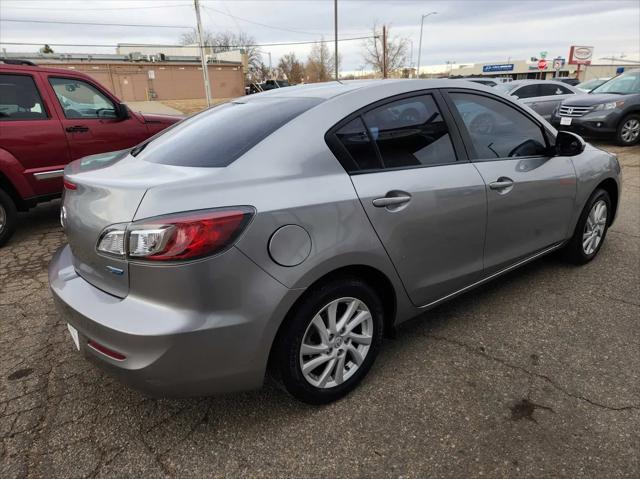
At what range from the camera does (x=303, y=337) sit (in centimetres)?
218

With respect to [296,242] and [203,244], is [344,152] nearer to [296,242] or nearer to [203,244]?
[296,242]

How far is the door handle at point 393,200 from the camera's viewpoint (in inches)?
92.7

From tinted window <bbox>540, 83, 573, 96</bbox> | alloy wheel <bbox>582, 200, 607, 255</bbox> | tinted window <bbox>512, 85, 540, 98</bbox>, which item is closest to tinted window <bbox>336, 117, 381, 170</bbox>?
alloy wheel <bbox>582, 200, 607, 255</bbox>

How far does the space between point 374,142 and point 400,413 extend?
55.7 inches

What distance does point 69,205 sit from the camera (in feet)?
7.66

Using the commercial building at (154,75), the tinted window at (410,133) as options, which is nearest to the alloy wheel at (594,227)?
the tinted window at (410,133)

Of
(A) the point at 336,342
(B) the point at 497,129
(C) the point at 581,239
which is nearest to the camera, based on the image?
(A) the point at 336,342

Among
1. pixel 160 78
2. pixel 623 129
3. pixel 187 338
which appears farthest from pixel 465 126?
pixel 160 78

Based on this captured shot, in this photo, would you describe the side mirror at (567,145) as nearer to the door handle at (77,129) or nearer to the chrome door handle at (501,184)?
the chrome door handle at (501,184)

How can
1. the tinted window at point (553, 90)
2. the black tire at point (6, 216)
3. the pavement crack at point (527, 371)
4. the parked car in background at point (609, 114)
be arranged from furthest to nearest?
the tinted window at point (553, 90)
the parked car in background at point (609, 114)
the black tire at point (6, 216)
the pavement crack at point (527, 371)

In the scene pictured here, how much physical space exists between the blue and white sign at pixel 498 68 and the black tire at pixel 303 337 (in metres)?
78.7

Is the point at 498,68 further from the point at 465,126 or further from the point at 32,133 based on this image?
the point at 465,126

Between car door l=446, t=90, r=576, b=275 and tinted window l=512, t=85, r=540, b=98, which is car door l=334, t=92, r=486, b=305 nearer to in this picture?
car door l=446, t=90, r=576, b=275

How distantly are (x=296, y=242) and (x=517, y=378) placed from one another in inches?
60.6
